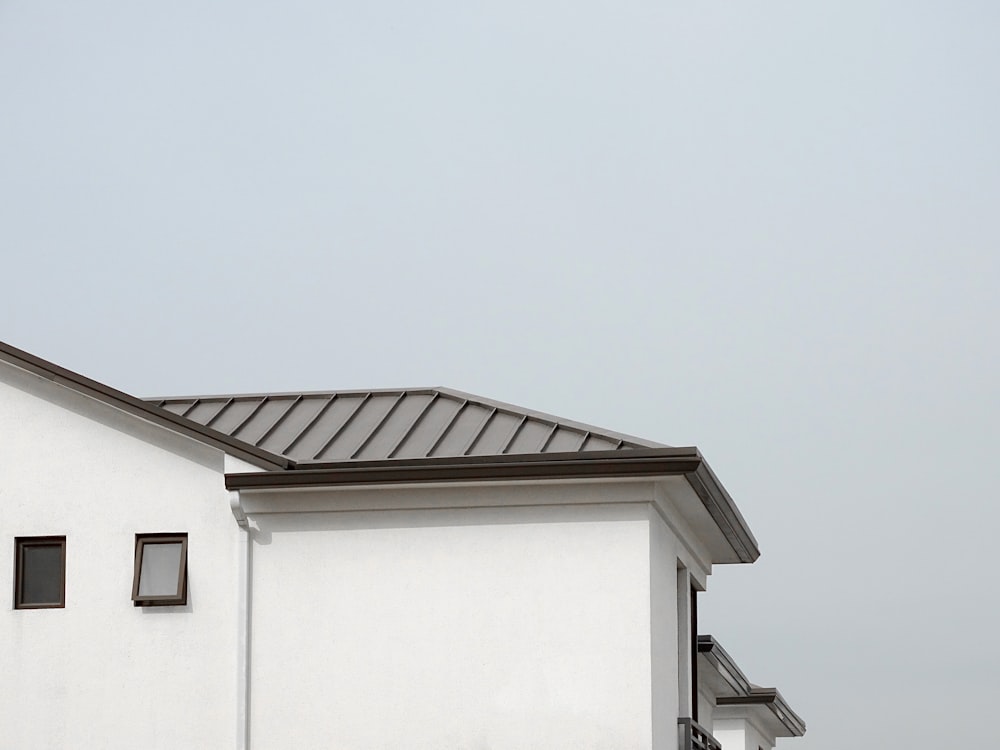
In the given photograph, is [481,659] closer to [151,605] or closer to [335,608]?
[335,608]

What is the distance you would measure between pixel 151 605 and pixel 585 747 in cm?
496

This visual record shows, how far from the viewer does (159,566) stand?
60.5 feet

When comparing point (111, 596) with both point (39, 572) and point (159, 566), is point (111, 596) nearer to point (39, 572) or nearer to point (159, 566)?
point (159, 566)

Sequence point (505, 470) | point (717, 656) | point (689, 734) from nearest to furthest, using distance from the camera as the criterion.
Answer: point (505, 470), point (689, 734), point (717, 656)

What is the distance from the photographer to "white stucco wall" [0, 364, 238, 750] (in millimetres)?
18031

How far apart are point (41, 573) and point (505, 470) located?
5.42 m

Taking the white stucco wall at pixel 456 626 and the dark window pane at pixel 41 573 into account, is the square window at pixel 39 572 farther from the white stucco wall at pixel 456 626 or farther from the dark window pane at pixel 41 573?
the white stucco wall at pixel 456 626

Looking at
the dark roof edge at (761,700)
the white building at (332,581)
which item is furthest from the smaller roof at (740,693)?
the white building at (332,581)

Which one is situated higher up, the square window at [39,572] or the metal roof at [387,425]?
the metal roof at [387,425]

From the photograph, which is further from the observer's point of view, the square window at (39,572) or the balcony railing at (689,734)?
the balcony railing at (689,734)

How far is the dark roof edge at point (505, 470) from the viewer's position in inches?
672

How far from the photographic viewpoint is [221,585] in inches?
717

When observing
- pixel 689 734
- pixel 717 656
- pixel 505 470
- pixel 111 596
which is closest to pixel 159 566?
pixel 111 596

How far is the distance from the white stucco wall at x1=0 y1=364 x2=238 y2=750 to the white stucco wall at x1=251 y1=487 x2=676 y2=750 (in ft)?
1.70
